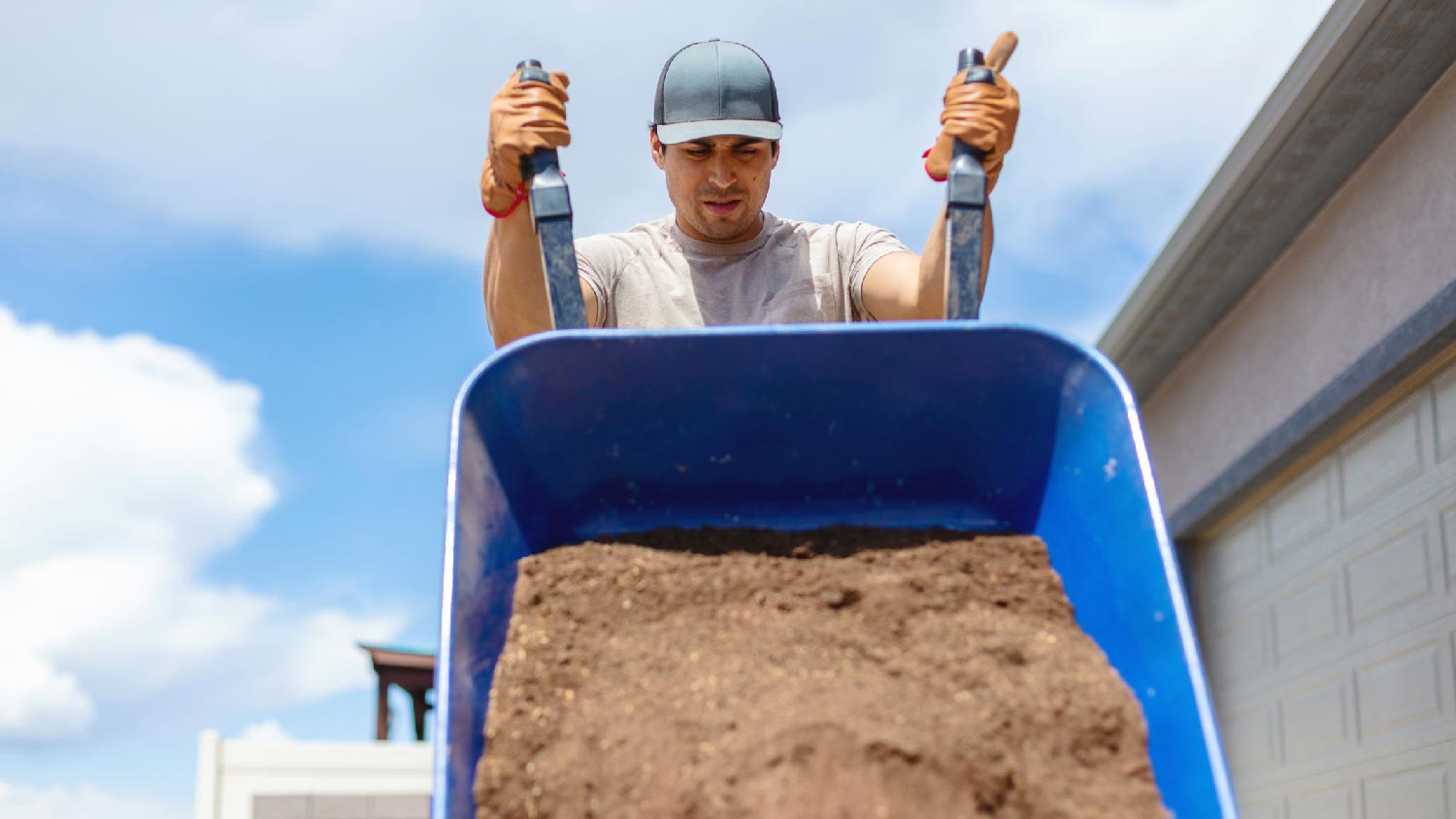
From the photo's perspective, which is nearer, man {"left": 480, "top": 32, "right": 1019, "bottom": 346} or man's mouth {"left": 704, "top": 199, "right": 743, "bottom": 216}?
man {"left": 480, "top": 32, "right": 1019, "bottom": 346}

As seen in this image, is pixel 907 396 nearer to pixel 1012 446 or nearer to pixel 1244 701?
pixel 1012 446

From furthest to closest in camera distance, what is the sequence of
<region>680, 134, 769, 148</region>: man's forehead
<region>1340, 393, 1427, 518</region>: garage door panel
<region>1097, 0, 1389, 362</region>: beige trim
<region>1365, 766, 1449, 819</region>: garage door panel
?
1. <region>1340, 393, 1427, 518</region>: garage door panel
2. <region>1365, 766, 1449, 819</region>: garage door panel
3. <region>1097, 0, 1389, 362</region>: beige trim
4. <region>680, 134, 769, 148</region>: man's forehead

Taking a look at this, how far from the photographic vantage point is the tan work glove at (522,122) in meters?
2.16

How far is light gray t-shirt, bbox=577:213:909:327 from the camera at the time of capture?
2.70m

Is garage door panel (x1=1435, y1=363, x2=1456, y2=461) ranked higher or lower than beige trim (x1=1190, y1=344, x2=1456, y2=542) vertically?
lower

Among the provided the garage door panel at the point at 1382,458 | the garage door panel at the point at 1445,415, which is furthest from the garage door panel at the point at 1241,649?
the garage door panel at the point at 1445,415

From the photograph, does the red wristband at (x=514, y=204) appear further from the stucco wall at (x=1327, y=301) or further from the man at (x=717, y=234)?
the stucco wall at (x=1327, y=301)

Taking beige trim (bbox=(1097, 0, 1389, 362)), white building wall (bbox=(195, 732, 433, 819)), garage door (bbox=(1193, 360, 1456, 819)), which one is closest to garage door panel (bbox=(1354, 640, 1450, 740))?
garage door (bbox=(1193, 360, 1456, 819))

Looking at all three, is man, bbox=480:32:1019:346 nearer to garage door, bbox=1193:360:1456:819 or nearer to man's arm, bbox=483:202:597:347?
man's arm, bbox=483:202:597:347

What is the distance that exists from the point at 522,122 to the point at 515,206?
21 cm

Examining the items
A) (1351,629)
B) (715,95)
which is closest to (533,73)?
(715,95)

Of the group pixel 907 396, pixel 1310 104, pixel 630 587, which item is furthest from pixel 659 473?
pixel 1310 104

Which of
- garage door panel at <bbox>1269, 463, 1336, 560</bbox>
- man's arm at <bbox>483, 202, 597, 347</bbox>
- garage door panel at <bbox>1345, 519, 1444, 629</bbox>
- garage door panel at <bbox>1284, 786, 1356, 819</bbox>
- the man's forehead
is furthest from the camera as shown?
garage door panel at <bbox>1269, 463, 1336, 560</bbox>

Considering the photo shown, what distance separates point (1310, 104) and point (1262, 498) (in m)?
2.20
